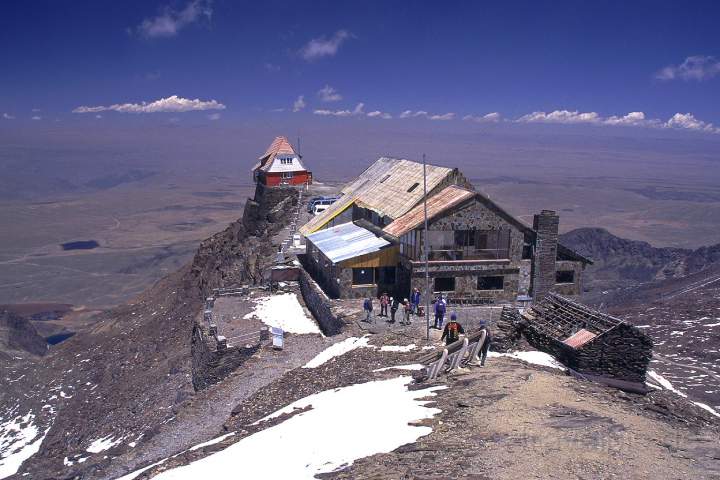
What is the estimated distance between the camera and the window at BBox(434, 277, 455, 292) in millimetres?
30734

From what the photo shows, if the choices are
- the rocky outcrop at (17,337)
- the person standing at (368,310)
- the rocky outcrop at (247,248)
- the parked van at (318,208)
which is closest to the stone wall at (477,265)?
the person standing at (368,310)

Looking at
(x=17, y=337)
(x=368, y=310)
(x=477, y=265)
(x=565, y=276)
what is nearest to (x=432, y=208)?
(x=477, y=265)

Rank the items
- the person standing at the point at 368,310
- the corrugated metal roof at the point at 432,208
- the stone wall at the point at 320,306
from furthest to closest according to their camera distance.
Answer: the corrugated metal roof at the point at 432,208, the stone wall at the point at 320,306, the person standing at the point at 368,310

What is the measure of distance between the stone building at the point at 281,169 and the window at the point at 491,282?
105ft

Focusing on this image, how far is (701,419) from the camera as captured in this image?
16.0 meters

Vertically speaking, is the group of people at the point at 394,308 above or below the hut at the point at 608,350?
below

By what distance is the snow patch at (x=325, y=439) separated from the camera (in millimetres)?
13398

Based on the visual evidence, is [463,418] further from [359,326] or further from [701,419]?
[359,326]

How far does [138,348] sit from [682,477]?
32.4 metres

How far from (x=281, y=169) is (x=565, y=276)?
33.1 m

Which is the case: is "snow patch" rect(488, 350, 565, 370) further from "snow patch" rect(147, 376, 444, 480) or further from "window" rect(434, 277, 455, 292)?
"window" rect(434, 277, 455, 292)

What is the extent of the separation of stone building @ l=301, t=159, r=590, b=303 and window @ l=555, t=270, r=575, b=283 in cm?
A: 5

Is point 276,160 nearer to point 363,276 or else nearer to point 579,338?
point 363,276

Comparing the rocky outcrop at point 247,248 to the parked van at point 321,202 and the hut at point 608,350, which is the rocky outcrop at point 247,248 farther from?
the hut at point 608,350
